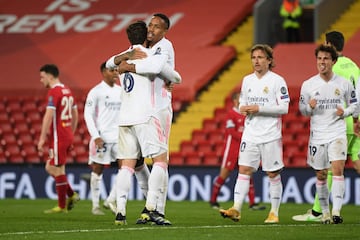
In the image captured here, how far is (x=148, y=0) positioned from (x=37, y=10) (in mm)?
3090

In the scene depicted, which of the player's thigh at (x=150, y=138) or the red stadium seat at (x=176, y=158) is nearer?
the player's thigh at (x=150, y=138)

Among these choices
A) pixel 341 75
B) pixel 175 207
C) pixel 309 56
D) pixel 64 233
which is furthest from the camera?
pixel 309 56

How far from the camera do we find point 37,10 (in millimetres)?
27422

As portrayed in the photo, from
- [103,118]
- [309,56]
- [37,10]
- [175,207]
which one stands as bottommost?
[175,207]

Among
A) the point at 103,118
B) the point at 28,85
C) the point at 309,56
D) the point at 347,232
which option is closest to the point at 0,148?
the point at 28,85

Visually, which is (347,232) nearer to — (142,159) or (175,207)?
(142,159)

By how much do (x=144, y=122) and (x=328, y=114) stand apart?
7.80ft

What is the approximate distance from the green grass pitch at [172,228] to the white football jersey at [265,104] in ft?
3.32

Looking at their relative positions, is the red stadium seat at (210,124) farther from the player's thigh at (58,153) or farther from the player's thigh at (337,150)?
the player's thigh at (337,150)

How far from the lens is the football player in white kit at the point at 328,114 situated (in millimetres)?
11578

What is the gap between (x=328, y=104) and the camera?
11750 millimetres

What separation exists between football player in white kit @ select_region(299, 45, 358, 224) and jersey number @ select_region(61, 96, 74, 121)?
394 centimetres

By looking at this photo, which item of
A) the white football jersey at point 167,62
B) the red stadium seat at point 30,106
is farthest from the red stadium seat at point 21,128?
the white football jersey at point 167,62

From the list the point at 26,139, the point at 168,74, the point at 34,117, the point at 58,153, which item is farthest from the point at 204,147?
the point at 168,74
